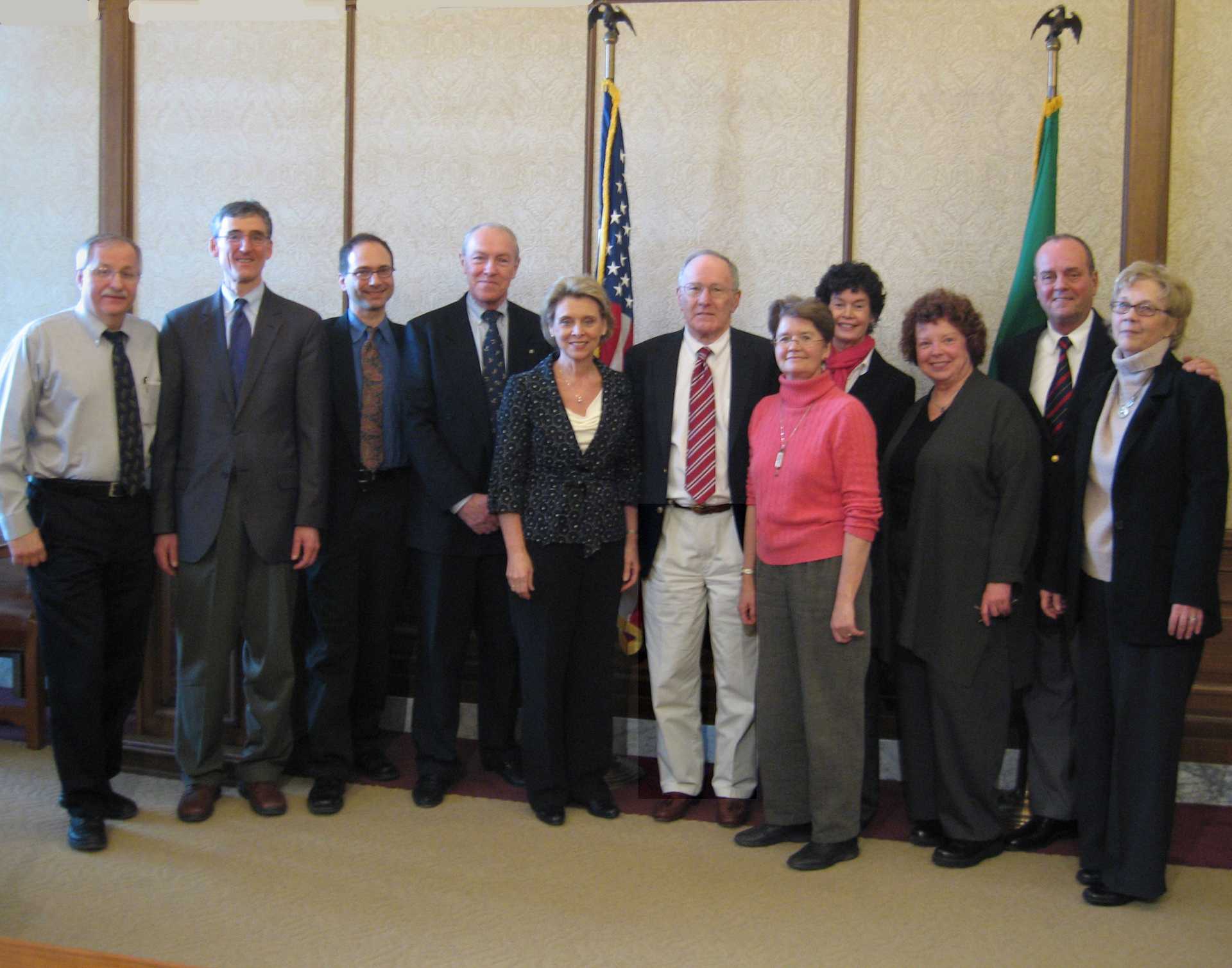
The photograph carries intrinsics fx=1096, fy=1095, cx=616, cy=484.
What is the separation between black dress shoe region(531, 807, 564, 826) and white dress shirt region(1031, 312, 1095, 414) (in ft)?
6.20

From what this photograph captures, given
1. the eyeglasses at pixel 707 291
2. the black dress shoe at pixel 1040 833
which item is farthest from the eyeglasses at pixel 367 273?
the black dress shoe at pixel 1040 833

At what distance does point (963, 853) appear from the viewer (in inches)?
121

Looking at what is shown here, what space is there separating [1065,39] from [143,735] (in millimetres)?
4090

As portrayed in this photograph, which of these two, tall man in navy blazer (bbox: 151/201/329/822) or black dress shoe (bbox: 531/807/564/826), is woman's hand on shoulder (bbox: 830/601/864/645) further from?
tall man in navy blazer (bbox: 151/201/329/822)

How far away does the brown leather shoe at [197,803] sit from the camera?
3322 mm

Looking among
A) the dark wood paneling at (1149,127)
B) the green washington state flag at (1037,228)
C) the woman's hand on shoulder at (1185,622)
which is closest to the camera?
the woman's hand on shoulder at (1185,622)

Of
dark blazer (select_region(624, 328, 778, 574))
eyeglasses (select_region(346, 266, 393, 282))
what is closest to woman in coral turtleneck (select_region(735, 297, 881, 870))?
dark blazer (select_region(624, 328, 778, 574))

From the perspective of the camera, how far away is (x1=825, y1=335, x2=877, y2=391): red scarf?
3398 mm

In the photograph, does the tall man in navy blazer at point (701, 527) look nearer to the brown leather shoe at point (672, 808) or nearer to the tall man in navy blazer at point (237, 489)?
→ the brown leather shoe at point (672, 808)

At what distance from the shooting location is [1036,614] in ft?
10.5

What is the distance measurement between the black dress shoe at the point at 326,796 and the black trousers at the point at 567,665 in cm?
60

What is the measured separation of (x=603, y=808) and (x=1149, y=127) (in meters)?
2.93

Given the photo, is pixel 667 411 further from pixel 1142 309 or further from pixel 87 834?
pixel 87 834

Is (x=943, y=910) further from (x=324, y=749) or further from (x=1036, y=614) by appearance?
(x=324, y=749)
